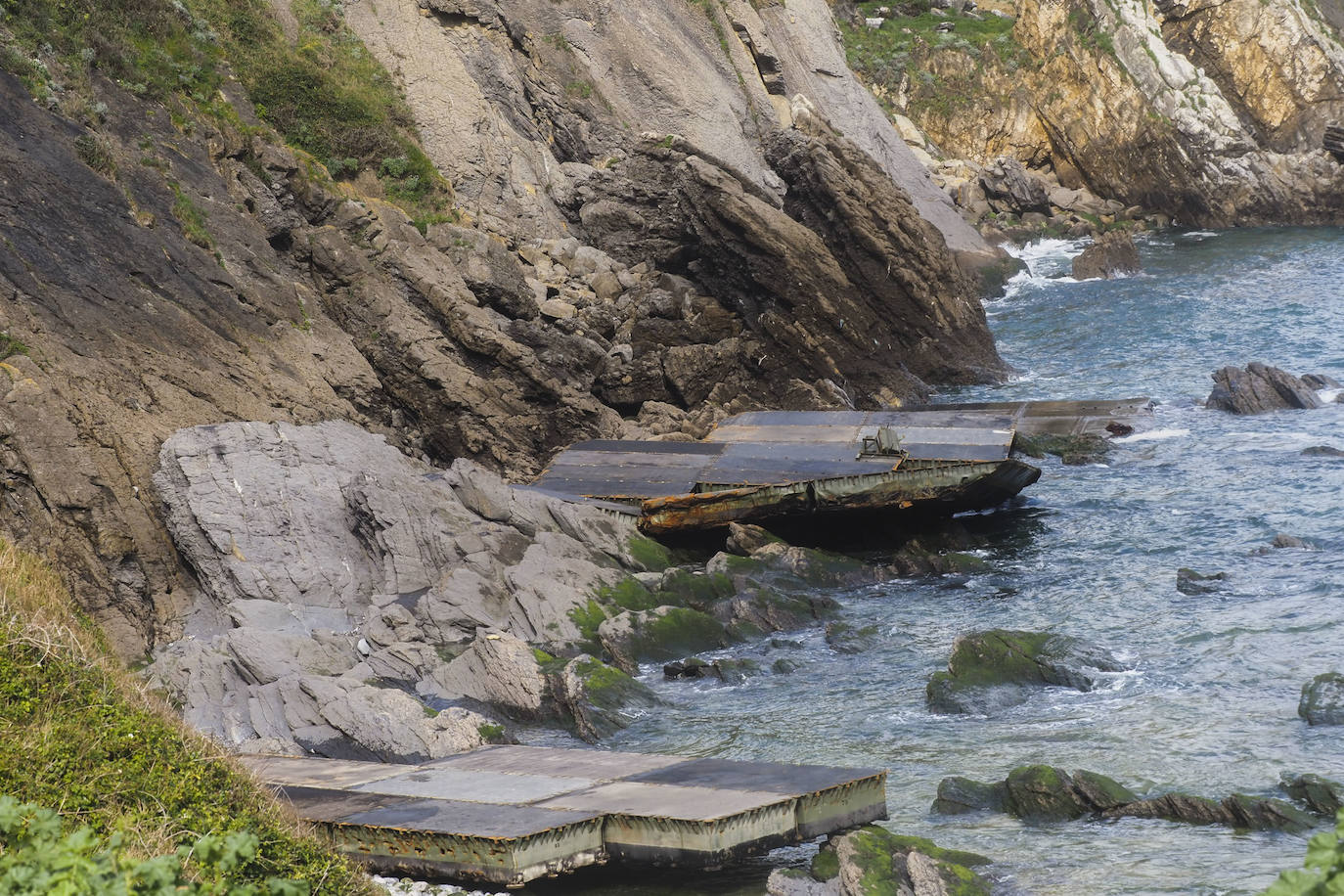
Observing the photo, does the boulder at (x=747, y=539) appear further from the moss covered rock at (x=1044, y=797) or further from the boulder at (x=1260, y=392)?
the boulder at (x=1260, y=392)

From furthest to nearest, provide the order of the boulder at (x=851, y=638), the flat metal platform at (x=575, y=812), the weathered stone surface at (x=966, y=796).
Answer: the boulder at (x=851, y=638)
the weathered stone surface at (x=966, y=796)
the flat metal platform at (x=575, y=812)

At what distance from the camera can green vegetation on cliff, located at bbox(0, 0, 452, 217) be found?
3591 cm

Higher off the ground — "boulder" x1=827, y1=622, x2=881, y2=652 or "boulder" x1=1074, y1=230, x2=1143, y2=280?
"boulder" x1=1074, y1=230, x2=1143, y2=280

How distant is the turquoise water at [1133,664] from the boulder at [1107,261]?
21753 millimetres

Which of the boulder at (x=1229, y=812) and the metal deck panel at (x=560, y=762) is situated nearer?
the boulder at (x=1229, y=812)

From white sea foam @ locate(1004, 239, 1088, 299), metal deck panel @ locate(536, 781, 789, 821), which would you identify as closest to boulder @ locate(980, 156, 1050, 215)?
white sea foam @ locate(1004, 239, 1088, 299)

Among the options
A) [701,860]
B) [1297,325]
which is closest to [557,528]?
[701,860]

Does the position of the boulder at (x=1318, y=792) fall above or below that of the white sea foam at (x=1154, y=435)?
above

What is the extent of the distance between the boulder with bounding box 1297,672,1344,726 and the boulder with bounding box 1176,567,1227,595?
5.94 metres

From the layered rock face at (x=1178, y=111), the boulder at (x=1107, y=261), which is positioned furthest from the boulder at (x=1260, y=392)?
the layered rock face at (x=1178, y=111)

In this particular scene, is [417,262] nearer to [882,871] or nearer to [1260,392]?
[1260,392]

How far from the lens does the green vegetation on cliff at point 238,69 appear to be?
35.9m

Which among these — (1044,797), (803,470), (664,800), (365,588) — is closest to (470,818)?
(664,800)

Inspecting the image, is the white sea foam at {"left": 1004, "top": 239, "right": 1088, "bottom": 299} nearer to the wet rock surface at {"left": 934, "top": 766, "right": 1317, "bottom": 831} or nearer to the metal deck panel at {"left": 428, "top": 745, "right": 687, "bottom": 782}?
the wet rock surface at {"left": 934, "top": 766, "right": 1317, "bottom": 831}
